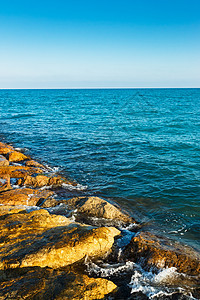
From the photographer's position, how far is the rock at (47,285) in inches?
169

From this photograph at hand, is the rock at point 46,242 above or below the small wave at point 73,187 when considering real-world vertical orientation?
above

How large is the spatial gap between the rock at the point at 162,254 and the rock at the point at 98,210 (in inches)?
71.9

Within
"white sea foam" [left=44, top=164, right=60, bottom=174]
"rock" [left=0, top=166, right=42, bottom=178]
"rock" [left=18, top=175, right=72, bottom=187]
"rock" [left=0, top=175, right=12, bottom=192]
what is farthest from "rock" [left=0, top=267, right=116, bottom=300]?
"white sea foam" [left=44, top=164, right=60, bottom=174]

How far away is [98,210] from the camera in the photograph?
8.99 metres

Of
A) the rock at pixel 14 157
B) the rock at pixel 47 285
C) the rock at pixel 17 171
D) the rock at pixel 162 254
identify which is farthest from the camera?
the rock at pixel 14 157

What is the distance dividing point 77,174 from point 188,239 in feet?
26.2

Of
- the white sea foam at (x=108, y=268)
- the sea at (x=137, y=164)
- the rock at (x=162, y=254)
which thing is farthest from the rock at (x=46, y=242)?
the sea at (x=137, y=164)

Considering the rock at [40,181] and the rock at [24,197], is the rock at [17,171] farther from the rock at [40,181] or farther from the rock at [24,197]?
the rock at [24,197]

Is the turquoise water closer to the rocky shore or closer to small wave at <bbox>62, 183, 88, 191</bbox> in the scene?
small wave at <bbox>62, 183, 88, 191</bbox>

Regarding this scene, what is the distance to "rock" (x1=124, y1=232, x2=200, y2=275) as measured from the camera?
239 inches

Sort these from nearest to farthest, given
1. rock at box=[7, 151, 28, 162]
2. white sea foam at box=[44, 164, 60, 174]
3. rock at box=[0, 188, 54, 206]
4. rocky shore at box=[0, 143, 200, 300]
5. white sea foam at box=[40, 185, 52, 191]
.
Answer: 1. rocky shore at box=[0, 143, 200, 300]
2. rock at box=[0, 188, 54, 206]
3. white sea foam at box=[40, 185, 52, 191]
4. white sea foam at box=[44, 164, 60, 174]
5. rock at box=[7, 151, 28, 162]

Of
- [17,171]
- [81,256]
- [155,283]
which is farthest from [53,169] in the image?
[155,283]

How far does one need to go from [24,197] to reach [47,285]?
607 centimetres

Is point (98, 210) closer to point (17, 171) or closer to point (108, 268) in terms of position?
point (108, 268)
